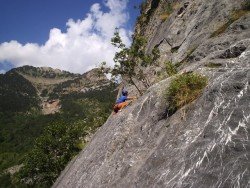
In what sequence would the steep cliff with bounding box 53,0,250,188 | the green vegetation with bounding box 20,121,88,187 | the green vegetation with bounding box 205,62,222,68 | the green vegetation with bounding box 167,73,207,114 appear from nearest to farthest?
1. the steep cliff with bounding box 53,0,250,188
2. the green vegetation with bounding box 167,73,207,114
3. the green vegetation with bounding box 205,62,222,68
4. the green vegetation with bounding box 20,121,88,187

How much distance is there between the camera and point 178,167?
11086 millimetres

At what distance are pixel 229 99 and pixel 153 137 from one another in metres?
4.12

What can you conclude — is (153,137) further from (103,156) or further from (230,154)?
(230,154)

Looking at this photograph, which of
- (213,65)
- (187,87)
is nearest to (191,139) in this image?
(187,87)

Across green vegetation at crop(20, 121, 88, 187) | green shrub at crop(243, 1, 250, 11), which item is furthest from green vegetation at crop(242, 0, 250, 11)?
green vegetation at crop(20, 121, 88, 187)

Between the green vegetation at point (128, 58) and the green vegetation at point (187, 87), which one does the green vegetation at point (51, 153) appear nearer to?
the green vegetation at point (128, 58)

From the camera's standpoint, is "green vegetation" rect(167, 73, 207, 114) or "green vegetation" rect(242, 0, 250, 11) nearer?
"green vegetation" rect(167, 73, 207, 114)

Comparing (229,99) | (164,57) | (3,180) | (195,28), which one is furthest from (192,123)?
(3,180)

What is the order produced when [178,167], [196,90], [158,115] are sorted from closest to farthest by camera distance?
[178,167] < [196,90] < [158,115]

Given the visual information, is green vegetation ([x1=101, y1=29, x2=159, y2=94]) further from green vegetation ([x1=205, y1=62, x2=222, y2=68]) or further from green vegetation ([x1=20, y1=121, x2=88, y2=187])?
green vegetation ([x1=20, y1=121, x2=88, y2=187])

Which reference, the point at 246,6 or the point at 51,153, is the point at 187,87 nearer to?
the point at 246,6

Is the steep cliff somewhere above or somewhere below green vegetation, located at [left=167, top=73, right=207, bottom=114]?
below

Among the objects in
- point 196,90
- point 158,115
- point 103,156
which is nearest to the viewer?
point 196,90

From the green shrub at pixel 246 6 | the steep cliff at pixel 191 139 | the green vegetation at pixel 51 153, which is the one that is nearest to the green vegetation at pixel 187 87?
the steep cliff at pixel 191 139
